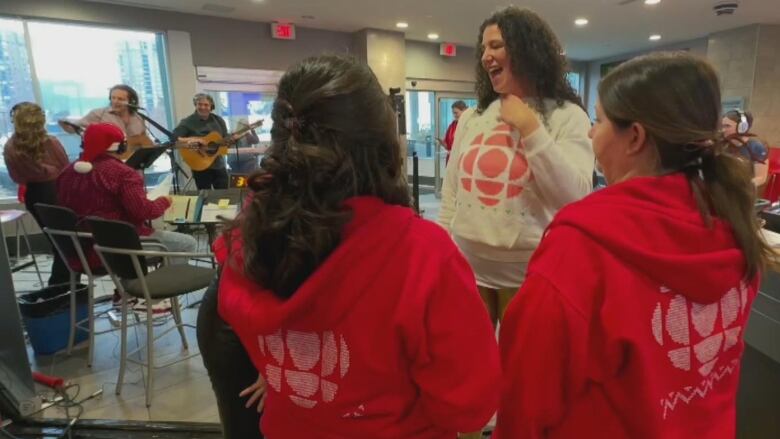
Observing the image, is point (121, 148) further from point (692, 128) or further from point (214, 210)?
point (692, 128)

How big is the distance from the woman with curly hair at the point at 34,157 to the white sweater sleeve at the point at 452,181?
2.79m

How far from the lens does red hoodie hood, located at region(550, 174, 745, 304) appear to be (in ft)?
2.06

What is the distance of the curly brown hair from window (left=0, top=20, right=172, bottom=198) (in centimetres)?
196

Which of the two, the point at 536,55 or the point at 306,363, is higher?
the point at 536,55

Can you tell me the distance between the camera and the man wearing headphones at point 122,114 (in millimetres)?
4031

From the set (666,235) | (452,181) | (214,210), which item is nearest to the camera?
(666,235)

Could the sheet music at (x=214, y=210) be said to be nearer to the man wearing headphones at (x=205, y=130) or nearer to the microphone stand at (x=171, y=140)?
the microphone stand at (x=171, y=140)

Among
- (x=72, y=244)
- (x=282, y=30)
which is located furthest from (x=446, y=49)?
(x=72, y=244)

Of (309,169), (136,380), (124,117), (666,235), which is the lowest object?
(136,380)

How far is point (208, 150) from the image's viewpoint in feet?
15.3

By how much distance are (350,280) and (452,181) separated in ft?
2.67

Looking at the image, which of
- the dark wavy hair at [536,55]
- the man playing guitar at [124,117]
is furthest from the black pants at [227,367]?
the man playing guitar at [124,117]

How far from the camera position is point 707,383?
0.74 m

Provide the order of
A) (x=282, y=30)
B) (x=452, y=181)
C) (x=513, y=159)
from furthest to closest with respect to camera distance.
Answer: (x=282, y=30) → (x=452, y=181) → (x=513, y=159)
